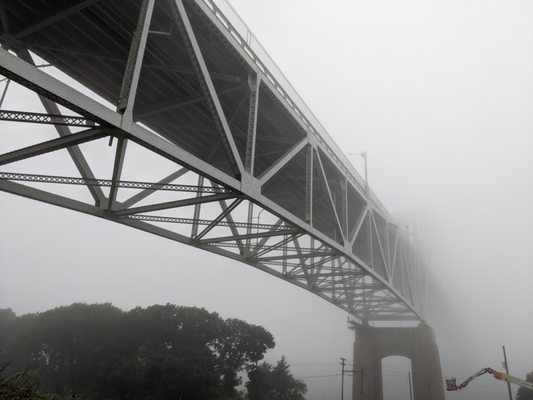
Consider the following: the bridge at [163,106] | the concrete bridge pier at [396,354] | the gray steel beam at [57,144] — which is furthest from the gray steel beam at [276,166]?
the concrete bridge pier at [396,354]

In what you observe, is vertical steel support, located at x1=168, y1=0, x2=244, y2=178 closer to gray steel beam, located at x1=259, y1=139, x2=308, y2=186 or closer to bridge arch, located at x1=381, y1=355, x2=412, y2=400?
gray steel beam, located at x1=259, y1=139, x2=308, y2=186

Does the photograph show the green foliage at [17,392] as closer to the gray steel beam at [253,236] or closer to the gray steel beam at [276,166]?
the gray steel beam at [276,166]

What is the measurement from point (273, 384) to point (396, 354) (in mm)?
15884

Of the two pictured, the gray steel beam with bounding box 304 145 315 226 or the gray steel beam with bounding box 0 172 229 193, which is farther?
the gray steel beam with bounding box 304 145 315 226

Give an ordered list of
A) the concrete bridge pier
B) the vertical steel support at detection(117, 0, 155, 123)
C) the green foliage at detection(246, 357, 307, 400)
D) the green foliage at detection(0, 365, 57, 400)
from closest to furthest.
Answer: the green foliage at detection(0, 365, 57, 400) → the vertical steel support at detection(117, 0, 155, 123) → the concrete bridge pier → the green foliage at detection(246, 357, 307, 400)

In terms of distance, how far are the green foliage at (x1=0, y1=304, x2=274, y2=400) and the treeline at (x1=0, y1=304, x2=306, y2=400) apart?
102mm

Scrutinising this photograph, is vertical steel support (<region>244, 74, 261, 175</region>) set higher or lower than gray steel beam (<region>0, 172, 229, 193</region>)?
higher

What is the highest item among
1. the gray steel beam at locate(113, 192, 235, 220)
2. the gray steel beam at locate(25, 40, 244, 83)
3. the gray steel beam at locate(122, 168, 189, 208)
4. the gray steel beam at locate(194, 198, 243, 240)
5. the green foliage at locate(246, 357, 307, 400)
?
the gray steel beam at locate(25, 40, 244, 83)

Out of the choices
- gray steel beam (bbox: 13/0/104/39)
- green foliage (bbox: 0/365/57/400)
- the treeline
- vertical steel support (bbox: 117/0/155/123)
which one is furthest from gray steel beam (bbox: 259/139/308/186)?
the treeline

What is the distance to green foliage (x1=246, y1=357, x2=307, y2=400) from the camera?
4569 cm

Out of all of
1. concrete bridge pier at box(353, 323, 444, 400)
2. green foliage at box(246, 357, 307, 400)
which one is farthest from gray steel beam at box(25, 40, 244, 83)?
green foliage at box(246, 357, 307, 400)

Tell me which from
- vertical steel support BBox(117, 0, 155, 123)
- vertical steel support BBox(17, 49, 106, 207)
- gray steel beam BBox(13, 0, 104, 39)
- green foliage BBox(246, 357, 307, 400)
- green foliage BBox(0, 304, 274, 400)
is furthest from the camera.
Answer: green foliage BBox(246, 357, 307, 400)

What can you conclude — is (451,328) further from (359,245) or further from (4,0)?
(4,0)

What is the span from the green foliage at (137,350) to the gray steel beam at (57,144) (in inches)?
1386
